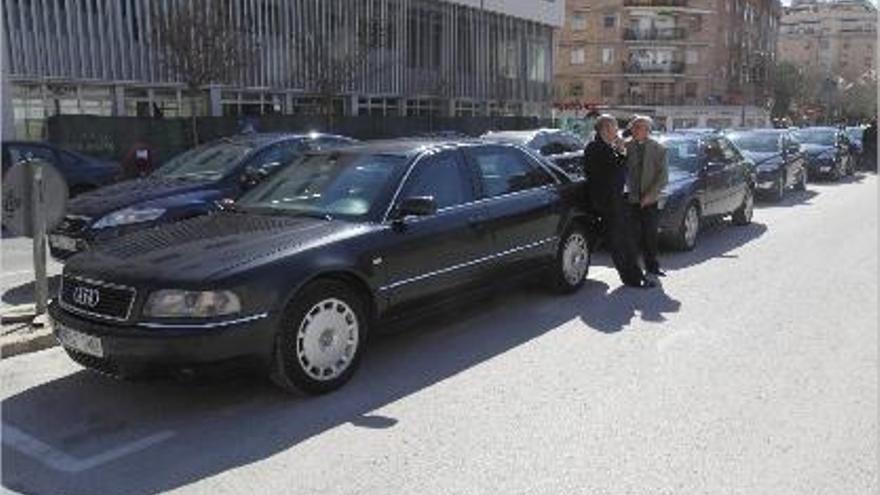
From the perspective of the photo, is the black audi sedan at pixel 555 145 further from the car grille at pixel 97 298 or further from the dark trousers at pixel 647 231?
the car grille at pixel 97 298

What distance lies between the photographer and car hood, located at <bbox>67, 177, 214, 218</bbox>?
8.62 metres

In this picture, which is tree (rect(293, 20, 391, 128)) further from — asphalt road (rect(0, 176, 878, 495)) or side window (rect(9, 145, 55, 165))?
asphalt road (rect(0, 176, 878, 495))

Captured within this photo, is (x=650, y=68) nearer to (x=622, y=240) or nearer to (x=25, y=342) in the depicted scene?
(x=622, y=240)

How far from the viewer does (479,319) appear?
24.0 feet

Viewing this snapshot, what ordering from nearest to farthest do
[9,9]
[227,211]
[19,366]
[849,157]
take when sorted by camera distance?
[19,366] → [227,211] → [9,9] → [849,157]

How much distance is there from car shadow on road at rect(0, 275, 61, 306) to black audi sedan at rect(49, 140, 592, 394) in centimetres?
287

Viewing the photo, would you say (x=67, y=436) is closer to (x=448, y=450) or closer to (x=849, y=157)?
(x=448, y=450)

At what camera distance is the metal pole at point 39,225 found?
6.84m

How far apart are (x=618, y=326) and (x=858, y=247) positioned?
5795 millimetres

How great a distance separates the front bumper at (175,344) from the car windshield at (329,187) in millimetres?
1276

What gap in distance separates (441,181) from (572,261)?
199 cm

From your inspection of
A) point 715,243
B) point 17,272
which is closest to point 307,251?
point 17,272

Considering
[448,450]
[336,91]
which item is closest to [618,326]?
[448,450]

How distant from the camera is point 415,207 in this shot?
6.07m
